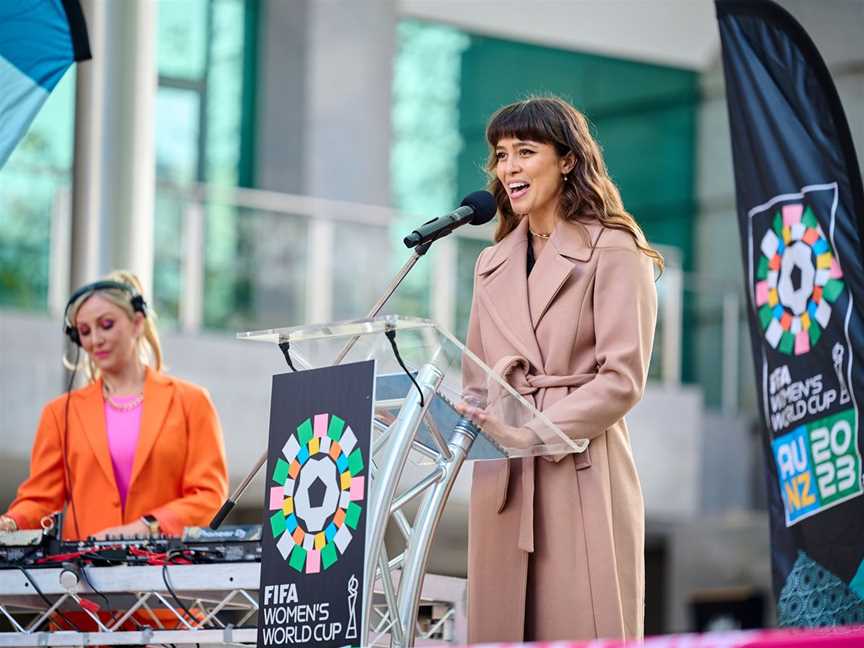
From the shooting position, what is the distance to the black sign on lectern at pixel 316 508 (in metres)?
3.12

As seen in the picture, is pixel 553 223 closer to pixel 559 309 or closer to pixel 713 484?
pixel 559 309

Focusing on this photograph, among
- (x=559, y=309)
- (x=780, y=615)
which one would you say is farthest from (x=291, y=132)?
(x=559, y=309)

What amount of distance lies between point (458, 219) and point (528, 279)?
27 centimetres

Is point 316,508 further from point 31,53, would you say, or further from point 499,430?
Result: point 31,53

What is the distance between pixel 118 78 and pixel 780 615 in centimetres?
347

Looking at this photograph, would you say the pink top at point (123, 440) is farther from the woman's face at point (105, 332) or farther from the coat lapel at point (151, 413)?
the woman's face at point (105, 332)

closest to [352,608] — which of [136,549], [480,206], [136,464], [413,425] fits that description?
[413,425]

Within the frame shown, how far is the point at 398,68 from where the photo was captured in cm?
1509

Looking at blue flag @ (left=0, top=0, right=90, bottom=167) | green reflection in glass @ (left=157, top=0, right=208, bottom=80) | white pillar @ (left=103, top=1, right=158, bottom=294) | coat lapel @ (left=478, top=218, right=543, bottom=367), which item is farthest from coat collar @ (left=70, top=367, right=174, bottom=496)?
green reflection in glass @ (left=157, top=0, right=208, bottom=80)

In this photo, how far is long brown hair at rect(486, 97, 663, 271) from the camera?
145 inches

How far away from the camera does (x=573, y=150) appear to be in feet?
12.2

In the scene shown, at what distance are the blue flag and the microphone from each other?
6.40 feet

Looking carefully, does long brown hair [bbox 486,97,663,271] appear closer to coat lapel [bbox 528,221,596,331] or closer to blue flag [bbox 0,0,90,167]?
coat lapel [bbox 528,221,596,331]

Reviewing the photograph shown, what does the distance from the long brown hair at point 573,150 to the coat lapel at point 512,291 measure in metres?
0.14
